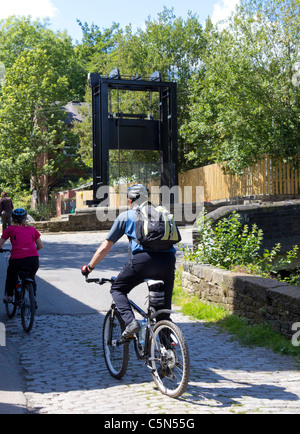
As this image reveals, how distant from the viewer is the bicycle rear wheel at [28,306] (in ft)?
25.8

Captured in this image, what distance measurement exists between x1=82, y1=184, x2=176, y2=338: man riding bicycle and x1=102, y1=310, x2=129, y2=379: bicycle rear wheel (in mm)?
237

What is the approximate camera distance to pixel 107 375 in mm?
5945

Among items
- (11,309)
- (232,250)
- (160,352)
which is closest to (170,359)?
(160,352)

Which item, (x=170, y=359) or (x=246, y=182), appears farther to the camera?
(x=246, y=182)

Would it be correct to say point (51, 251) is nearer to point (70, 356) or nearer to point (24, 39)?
point (70, 356)

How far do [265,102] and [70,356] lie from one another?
18.7m

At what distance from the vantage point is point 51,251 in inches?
677

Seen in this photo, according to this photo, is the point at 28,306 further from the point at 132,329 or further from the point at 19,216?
the point at 132,329

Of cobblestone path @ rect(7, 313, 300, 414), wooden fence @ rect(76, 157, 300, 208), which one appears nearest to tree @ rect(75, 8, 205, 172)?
wooden fence @ rect(76, 157, 300, 208)

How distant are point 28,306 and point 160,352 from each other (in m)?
3.42

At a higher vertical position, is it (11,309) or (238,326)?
(11,309)

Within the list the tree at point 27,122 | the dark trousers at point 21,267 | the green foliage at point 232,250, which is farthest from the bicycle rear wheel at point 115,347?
the tree at point 27,122

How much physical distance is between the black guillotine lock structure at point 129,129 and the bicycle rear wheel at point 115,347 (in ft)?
59.8

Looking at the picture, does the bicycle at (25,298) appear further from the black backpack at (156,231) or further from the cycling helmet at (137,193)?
the black backpack at (156,231)
